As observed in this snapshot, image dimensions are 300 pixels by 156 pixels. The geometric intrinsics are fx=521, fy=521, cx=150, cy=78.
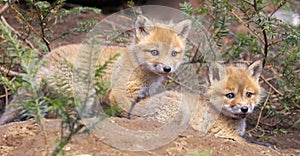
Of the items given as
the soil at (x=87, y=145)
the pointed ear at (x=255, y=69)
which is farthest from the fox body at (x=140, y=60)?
the soil at (x=87, y=145)

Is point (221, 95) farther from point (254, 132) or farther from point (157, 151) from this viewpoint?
point (157, 151)

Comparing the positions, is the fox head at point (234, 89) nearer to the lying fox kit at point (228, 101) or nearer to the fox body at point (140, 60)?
the lying fox kit at point (228, 101)

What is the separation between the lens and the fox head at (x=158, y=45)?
5367mm

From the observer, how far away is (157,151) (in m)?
3.73

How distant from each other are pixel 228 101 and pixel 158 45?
0.93m

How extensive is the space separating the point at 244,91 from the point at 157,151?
6.37ft

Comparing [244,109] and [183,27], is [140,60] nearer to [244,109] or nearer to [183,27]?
[183,27]

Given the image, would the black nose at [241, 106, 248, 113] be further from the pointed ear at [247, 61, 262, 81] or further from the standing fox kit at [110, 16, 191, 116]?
the standing fox kit at [110, 16, 191, 116]

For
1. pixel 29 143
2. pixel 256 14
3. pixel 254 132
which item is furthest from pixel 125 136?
pixel 254 132

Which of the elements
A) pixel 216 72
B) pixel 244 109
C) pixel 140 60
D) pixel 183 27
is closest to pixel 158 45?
pixel 140 60

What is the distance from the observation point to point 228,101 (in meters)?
5.36

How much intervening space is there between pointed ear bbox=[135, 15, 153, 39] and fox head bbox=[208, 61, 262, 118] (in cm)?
81

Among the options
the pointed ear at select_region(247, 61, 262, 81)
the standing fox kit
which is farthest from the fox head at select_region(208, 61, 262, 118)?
the standing fox kit

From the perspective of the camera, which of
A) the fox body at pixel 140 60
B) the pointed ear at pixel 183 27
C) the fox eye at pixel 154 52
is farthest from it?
the pointed ear at pixel 183 27
